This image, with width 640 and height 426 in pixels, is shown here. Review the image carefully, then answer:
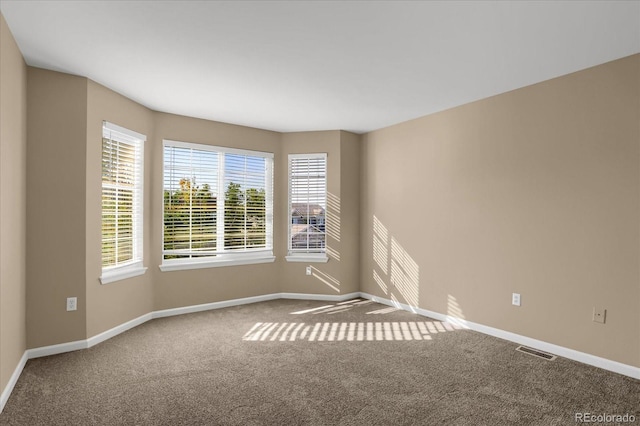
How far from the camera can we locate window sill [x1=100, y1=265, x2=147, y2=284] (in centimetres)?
375

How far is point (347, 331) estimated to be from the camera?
4.09 metres

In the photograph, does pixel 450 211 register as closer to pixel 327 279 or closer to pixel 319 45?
pixel 327 279

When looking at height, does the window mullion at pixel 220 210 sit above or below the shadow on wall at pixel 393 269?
above

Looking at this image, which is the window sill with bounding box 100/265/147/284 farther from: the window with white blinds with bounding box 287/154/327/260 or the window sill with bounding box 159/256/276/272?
the window with white blinds with bounding box 287/154/327/260

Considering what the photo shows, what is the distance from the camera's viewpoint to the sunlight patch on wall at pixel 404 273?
4.86 meters

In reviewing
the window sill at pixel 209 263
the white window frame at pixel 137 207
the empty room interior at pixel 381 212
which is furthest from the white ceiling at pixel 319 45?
the window sill at pixel 209 263

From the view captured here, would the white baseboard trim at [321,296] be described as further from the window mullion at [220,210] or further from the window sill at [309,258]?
the window mullion at [220,210]

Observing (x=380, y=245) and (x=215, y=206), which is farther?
(x=380, y=245)

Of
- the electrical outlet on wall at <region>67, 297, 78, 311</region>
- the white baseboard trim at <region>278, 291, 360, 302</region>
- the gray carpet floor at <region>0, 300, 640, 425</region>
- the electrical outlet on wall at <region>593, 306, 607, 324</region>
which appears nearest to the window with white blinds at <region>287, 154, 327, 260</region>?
the white baseboard trim at <region>278, 291, 360, 302</region>

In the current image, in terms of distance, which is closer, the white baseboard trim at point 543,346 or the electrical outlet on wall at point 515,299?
the white baseboard trim at point 543,346

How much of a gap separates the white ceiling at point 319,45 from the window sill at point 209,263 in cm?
207

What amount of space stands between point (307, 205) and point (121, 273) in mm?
2712

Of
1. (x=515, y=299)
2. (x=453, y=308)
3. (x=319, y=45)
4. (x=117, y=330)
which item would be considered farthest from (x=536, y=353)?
(x=117, y=330)

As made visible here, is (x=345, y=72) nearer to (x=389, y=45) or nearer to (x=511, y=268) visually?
(x=389, y=45)
